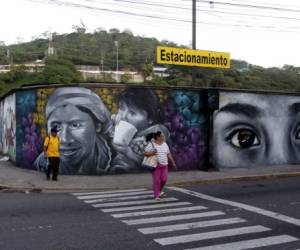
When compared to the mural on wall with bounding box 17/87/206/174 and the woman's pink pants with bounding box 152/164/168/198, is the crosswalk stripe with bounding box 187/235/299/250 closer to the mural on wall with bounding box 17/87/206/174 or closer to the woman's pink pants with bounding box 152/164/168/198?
the woman's pink pants with bounding box 152/164/168/198

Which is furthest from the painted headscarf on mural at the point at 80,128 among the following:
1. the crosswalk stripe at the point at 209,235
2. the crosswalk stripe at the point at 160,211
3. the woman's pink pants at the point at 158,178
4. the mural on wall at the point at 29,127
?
the crosswalk stripe at the point at 209,235

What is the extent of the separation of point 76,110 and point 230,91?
569 centimetres

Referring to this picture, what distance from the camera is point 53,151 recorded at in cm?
1427

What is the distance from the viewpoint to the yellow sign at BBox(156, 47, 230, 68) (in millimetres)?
20812

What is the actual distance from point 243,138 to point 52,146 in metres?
7.31

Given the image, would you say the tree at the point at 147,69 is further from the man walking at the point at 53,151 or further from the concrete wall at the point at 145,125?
the man walking at the point at 53,151

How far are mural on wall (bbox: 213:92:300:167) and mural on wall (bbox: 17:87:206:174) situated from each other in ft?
3.80

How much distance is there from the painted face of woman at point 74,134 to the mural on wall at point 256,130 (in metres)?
4.68

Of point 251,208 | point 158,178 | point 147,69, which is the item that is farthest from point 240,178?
point 147,69

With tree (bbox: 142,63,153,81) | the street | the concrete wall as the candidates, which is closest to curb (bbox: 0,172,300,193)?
the street

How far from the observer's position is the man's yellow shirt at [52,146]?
14211mm

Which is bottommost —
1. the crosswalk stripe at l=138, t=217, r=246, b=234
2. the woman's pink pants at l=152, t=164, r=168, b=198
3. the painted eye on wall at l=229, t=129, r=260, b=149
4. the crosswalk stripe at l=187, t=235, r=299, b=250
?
the crosswalk stripe at l=187, t=235, r=299, b=250

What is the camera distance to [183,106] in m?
16.8

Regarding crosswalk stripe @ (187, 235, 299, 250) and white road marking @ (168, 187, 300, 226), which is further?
white road marking @ (168, 187, 300, 226)
